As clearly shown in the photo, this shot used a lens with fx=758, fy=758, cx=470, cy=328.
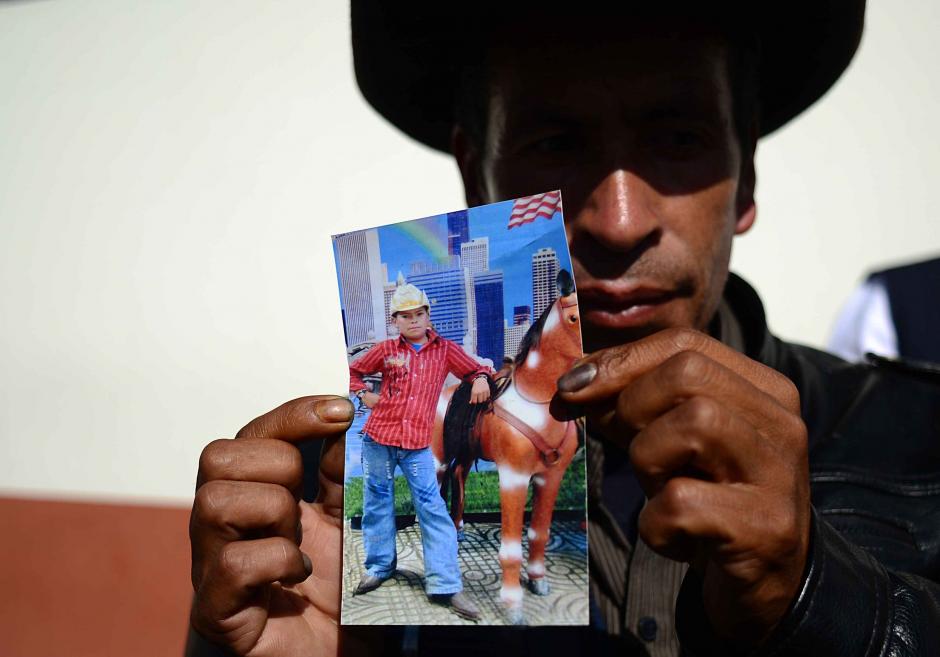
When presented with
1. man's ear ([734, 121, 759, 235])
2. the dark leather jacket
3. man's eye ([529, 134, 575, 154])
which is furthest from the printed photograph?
man's ear ([734, 121, 759, 235])

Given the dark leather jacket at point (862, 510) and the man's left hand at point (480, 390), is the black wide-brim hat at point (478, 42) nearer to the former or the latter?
the dark leather jacket at point (862, 510)

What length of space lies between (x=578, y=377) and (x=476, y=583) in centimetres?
33

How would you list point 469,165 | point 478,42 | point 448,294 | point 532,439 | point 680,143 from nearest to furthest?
point 532,439
point 448,294
point 680,143
point 478,42
point 469,165

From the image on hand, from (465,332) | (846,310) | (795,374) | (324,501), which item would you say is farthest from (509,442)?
(846,310)

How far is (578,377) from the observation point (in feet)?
3.09

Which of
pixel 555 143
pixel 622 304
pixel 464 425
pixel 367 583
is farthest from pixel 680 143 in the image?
pixel 367 583

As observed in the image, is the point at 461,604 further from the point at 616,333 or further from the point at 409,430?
the point at 616,333

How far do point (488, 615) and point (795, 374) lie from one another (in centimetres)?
107

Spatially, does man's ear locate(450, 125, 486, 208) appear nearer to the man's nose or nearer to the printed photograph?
the man's nose

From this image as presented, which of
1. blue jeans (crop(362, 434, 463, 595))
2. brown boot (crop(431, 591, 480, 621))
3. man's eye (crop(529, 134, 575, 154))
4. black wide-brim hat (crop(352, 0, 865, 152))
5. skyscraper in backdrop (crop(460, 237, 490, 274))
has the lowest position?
brown boot (crop(431, 591, 480, 621))

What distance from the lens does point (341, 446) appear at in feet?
3.87

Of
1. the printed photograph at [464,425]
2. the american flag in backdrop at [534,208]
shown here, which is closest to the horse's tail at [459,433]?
the printed photograph at [464,425]

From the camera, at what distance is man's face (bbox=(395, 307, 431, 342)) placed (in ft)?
3.70

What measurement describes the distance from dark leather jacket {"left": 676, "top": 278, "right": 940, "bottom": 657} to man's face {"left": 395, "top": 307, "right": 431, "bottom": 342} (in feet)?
1.66
